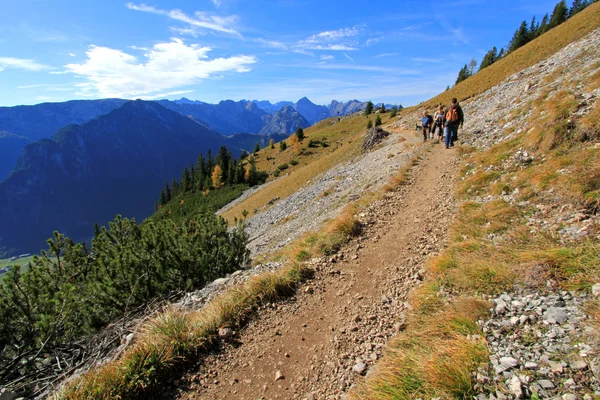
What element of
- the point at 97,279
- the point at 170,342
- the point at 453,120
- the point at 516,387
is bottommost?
the point at 97,279

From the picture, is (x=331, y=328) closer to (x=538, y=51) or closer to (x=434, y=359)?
(x=434, y=359)

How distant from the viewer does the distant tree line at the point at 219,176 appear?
312 feet

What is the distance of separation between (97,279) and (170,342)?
5.87m

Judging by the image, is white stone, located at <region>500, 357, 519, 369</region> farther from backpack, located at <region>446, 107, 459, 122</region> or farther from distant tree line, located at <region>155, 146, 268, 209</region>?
distant tree line, located at <region>155, 146, 268, 209</region>

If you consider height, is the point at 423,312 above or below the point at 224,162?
above

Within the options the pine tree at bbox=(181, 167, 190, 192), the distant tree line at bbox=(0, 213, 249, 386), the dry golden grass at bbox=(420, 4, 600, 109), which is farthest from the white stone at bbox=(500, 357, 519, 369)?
the pine tree at bbox=(181, 167, 190, 192)

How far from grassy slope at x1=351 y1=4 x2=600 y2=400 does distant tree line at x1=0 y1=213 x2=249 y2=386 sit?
639 centimetres

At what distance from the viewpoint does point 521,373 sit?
Answer: 3.34 metres

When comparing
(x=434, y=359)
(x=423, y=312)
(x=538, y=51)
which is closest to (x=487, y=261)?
(x=423, y=312)

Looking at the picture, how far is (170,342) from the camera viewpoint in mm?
5434

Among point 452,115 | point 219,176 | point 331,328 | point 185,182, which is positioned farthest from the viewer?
point 185,182

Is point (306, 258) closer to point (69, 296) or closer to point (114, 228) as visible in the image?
point (69, 296)

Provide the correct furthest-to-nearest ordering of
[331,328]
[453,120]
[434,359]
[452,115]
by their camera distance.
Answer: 1. [453,120]
2. [452,115]
3. [331,328]
4. [434,359]

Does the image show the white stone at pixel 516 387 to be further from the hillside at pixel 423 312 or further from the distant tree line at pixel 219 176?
the distant tree line at pixel 219 176
